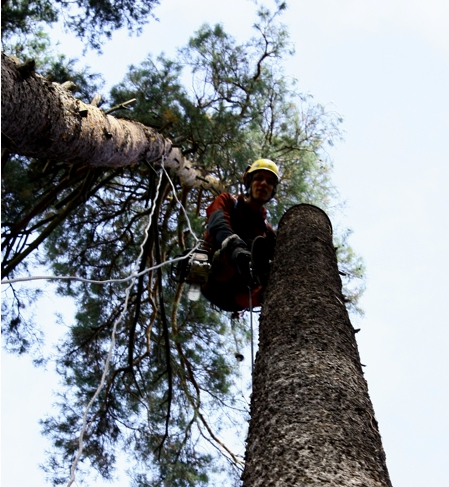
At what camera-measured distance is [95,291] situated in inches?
224

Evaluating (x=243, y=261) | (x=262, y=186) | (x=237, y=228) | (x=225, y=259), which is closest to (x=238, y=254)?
(x=243, y=261)

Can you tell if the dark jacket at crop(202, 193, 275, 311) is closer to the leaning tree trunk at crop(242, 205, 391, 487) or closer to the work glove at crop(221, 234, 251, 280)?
the work glove at crop(221, 234, 251, 280)

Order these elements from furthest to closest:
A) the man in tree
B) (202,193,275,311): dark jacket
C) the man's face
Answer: the man's face
(202,193,275,311): dark jacket
the man in tree

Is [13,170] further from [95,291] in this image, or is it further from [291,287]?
[291,287]

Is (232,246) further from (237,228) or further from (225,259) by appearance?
(237,228)

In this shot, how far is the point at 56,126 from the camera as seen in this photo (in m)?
2.52

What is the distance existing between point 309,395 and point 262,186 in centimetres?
206

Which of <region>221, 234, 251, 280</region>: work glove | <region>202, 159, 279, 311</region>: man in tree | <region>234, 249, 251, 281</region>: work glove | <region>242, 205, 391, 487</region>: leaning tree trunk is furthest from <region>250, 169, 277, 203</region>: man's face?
<region>242, 205, 391, 487</region>: leaning tree trunk

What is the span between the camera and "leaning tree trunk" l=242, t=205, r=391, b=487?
3.59 feet

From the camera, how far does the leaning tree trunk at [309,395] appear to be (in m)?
1.10

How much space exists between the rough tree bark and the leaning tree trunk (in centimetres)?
129

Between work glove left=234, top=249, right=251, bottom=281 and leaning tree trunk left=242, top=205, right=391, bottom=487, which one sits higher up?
work glove left=234, top=249, right=251, bottom=281

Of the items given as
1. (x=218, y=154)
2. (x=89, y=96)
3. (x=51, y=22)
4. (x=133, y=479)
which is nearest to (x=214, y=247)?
(x=218, y=154)

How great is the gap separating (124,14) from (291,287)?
3.28 meters
